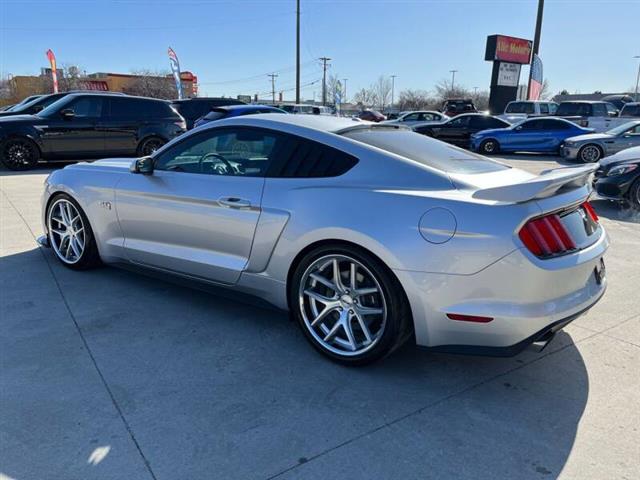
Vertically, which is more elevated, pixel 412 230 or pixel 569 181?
pixel 569 181

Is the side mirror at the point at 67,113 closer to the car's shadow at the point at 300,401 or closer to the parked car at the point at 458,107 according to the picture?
the car's shadow at the point at 300,401

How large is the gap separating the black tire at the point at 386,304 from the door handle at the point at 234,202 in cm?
57

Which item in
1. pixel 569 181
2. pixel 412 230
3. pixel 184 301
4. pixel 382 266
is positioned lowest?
pixel 184 301

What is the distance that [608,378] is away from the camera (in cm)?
293

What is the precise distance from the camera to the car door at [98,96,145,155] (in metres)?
12.0

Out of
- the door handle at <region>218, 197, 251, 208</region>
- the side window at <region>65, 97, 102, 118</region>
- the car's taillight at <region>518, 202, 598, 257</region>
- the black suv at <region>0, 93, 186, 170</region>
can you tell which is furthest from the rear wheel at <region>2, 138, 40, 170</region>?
the car's taillight at <region>518, 202, 598, 257</region>

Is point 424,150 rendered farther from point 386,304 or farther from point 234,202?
point 234,202

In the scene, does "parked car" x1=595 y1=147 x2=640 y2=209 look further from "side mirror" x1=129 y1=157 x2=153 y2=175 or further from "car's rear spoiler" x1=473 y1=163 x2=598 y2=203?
"side mirror" x1=129 y1=157 x2=153 y2=175

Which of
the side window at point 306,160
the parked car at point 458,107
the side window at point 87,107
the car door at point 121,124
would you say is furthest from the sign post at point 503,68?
the side window at point 306,160

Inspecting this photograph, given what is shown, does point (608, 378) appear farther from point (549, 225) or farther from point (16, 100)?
point (16, 100)

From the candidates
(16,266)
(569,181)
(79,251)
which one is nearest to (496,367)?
(569,181)

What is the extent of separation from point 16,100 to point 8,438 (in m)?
64.8

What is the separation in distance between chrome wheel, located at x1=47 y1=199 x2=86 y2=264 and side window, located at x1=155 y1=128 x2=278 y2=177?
1148 mm

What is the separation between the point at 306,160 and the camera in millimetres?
3227
